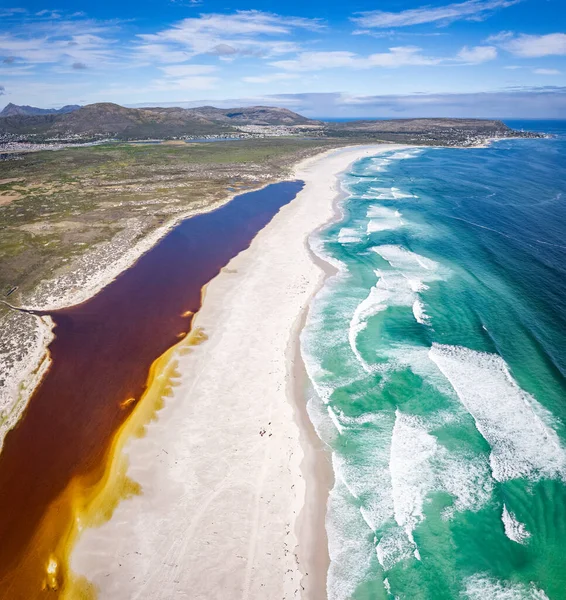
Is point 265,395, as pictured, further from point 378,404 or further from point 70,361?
point 70,361

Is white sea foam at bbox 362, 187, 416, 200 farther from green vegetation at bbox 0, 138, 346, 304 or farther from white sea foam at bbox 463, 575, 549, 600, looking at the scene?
white sea foam at bbox 463, 575, 549, 600

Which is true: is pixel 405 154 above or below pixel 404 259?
above

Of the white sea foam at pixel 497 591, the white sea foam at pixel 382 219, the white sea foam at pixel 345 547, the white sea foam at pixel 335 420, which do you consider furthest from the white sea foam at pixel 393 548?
the white sea foam at pixel 382 219

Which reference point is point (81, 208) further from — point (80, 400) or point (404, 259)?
point (404, 259)

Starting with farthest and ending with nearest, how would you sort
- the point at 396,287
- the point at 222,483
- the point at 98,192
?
the point at 98,192 < the point at 396,287 < the point at 222,483

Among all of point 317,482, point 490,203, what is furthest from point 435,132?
point 317,482

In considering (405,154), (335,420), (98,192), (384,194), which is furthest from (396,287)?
(405,154)
